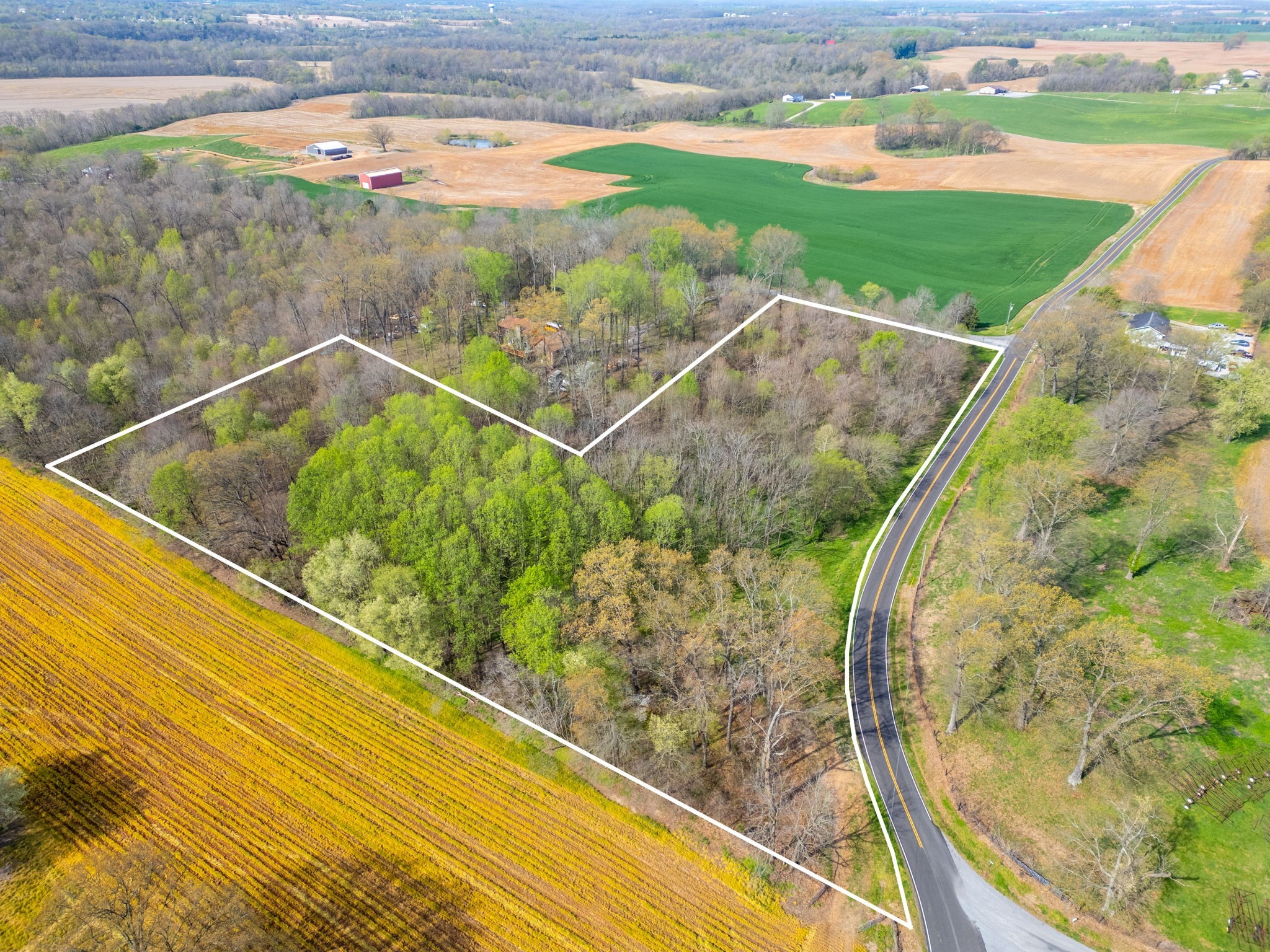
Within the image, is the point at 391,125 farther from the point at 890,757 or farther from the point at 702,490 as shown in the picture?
the point at 890,757

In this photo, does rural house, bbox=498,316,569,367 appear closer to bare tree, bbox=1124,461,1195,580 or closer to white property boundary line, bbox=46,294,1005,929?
Answer: white property boundary line, bbox=46,294,1005,929

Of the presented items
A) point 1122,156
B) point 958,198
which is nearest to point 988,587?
point 958,198

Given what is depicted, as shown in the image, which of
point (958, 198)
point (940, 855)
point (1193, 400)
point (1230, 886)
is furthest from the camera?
point (958, 198)

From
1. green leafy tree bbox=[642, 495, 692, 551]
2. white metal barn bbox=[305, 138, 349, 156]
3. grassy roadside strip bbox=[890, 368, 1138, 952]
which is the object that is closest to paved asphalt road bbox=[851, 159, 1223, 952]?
grassy roadside strip bbox=[890, 368, 1138, 952]

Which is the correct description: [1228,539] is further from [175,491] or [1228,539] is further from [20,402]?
[20,402]

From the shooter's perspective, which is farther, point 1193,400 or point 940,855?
point 1193,400

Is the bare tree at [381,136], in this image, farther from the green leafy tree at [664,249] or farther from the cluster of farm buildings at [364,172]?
the green leafy tree at [664,249]

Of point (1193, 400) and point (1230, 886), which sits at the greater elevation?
point (1193, 400)

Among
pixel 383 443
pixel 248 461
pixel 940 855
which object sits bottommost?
pixel 940 855
